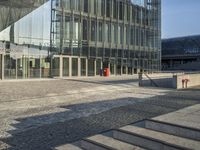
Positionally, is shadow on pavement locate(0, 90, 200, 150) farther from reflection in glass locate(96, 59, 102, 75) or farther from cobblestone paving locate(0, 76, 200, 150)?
reflection in glass locate(96, 59, 102, 75)

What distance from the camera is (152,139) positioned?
23.3 feet

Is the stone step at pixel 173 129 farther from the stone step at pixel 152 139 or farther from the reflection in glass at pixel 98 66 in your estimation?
the reflection in glass at pixel 98 66

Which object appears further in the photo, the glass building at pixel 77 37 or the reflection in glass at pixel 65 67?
the reflection in glass at pixel 65 67

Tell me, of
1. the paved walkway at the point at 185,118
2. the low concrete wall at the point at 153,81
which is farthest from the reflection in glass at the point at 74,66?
the paved walkway at the point at 185,118

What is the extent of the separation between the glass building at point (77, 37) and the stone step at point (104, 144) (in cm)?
2800

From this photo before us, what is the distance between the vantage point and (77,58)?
4334cm

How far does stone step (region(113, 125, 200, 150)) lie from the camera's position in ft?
21.7

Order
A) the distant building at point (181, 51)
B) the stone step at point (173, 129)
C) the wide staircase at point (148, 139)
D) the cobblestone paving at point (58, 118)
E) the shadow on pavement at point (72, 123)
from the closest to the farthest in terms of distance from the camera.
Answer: the wide staircase at point (148, 139) < the stone step at point (173, 129) < the shadow on pavement at point (72, 123) < the cobblestone paving at point (58, 118) < the distant building at point (181, 51)

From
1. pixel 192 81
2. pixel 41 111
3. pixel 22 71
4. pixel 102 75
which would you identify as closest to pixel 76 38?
pixel 102 75

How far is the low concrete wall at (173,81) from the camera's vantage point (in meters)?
26.0

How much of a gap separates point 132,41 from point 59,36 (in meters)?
16.4

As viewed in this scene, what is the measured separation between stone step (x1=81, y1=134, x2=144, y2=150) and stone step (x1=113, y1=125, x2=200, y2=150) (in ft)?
0.58

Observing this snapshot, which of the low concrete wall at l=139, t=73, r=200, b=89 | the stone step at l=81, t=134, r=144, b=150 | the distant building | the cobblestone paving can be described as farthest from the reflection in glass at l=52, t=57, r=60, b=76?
the distant building

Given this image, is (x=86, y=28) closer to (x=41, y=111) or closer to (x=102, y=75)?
(x=102, y=75)
